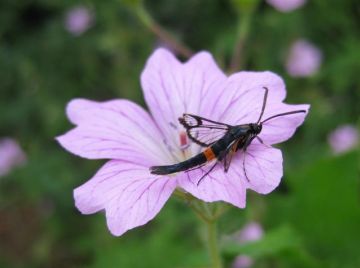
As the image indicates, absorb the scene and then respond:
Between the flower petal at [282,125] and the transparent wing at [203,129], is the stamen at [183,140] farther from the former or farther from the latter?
the flower petal at [282,125]

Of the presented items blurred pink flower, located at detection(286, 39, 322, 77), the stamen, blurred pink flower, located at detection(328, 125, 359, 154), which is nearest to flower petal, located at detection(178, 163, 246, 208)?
the stamen

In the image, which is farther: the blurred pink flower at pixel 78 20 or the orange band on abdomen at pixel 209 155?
the blurred pink flower at pixel 78 20

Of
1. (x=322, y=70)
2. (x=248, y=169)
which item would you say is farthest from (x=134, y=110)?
(x=322, y=70)

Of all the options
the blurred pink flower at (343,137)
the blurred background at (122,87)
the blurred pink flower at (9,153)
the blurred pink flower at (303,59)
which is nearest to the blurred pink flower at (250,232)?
the blurred background at (122,87)

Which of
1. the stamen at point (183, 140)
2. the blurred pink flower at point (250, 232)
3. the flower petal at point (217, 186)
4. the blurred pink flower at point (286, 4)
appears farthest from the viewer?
the blurred pink flower at point (286, 4)

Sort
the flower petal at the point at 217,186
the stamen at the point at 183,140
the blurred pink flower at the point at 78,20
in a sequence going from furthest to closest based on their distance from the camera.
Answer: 1. the blurred pink flower at the point at 78,20
2. the stamen at the point at 183,140
3. the flower petal at the point at 217,186

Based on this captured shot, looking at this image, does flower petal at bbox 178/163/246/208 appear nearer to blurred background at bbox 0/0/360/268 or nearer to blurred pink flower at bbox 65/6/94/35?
blurred background at bbox 0/0/360/268
